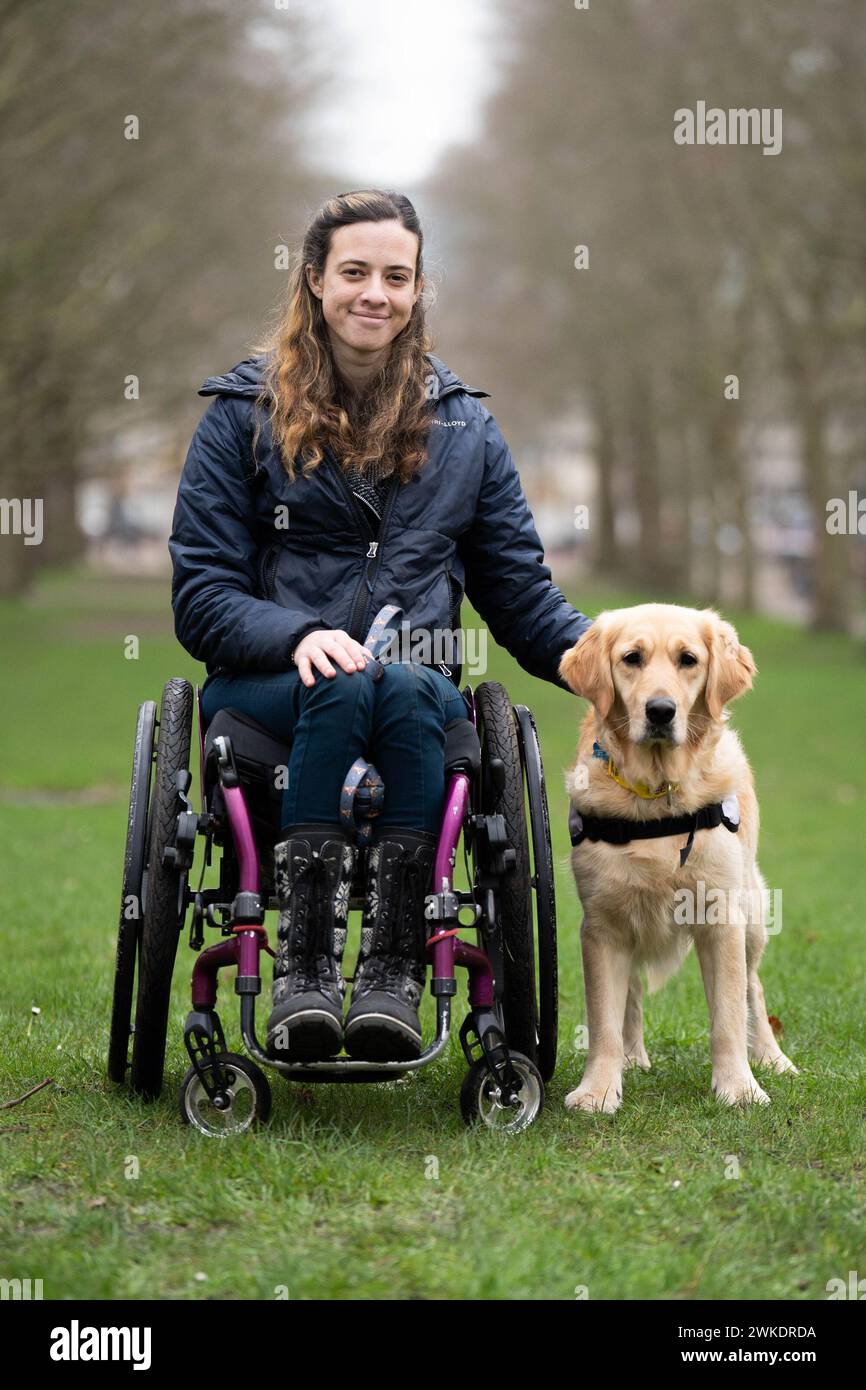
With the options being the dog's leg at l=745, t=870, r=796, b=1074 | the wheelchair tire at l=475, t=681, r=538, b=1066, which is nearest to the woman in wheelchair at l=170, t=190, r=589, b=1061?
→ the wheelchair tire at l=475, t=681, r=538, b=1066

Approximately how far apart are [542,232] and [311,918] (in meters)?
32.4

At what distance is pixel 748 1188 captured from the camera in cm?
384

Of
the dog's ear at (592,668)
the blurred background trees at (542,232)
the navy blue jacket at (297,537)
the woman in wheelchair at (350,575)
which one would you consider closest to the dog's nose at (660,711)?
the dog's ear at (592,668)

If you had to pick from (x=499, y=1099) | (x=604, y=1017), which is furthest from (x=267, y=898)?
(x=604, y=1017)

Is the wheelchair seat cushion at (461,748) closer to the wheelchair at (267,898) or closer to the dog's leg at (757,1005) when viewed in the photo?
the wheelchair at (267,898)

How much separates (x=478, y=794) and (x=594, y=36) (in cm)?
2588

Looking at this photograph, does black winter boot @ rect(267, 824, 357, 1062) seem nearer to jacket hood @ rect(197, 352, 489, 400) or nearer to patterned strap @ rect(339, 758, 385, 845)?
patterned strap @ rect(339, 758, 385, 845)

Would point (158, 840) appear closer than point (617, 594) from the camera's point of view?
Yes

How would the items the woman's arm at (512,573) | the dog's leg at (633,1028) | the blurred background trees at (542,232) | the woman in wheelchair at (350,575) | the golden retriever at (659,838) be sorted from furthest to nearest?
the blurred background trees at (542,232) < the dog's leg at (633,1028) < the woman's arm at (512,573) < the golden retriever at (659,838) < the woman in wheelchair at (350,575)

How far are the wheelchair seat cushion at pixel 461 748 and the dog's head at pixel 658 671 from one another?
0.40m

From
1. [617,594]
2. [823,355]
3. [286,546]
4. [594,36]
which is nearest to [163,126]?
[594,36]

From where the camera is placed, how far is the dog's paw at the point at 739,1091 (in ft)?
15.2
